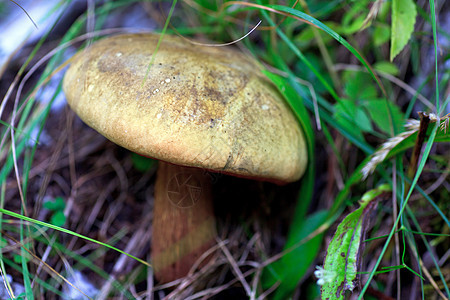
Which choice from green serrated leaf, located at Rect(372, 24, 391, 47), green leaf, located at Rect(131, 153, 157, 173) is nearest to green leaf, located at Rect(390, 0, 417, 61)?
green serrated leaf, located at Rect(372, 24, 391, 47)

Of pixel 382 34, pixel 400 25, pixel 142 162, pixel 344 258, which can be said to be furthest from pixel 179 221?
pixel 382 34

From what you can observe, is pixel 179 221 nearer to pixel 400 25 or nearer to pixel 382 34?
pixel 400 25

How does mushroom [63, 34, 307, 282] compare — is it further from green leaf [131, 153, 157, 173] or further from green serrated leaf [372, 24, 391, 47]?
green serrated leaf [372, 24, 391, 47]

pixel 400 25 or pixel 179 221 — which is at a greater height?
pixel 400 25

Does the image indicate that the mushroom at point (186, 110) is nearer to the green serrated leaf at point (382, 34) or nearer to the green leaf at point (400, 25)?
the green leaf at point (400, 25)

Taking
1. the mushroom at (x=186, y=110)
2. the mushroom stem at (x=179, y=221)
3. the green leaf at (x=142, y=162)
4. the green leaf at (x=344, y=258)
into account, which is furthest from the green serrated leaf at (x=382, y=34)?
the green leaf at (x=142, y=162)

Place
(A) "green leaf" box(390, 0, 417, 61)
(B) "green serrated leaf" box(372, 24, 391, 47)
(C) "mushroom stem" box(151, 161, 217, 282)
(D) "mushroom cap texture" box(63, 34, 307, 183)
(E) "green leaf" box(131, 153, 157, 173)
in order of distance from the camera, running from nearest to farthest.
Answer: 1. (D) "mushroom cap texture" box(63, 34, 307, 183)
2. (A) "green leaf" box(390, 0, 417, 61)
3. (C) "mushroom stem" box(151, 161, 217, 282)
4. (B) "green serrated leaf" box(372, 24, 391, 47)
5. (E) "green leaf" box(131, 153, 157, 173)
